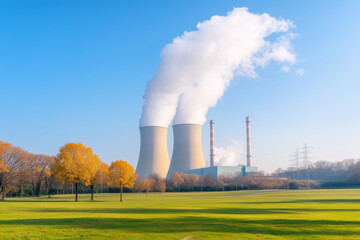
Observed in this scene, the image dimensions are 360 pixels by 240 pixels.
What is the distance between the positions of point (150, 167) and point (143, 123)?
25.7 ft

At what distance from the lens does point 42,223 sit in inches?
603

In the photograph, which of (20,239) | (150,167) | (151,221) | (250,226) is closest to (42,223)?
(20,239)

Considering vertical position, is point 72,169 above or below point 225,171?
above

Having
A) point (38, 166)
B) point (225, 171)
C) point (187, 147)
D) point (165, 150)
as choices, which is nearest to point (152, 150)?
point (165, 150)

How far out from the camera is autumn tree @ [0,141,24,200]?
49781 millimetres

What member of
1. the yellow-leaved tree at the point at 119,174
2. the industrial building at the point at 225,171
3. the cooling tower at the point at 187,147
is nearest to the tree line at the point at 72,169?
the yellow-leaved tree at the point at 119,174

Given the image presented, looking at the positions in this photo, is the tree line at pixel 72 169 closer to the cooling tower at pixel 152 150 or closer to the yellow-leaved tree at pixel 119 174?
the yellow-leaved tree at pixel 119 174

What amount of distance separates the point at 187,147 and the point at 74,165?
25.1m

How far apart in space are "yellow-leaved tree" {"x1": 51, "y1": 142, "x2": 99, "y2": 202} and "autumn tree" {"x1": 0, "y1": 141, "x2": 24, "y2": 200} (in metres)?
12.3

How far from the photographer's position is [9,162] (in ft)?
172

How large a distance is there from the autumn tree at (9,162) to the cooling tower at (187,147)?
25.5 meters

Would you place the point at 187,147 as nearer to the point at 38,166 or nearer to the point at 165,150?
the point at 165,150

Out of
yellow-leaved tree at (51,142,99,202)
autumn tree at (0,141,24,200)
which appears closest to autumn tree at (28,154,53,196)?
autumn tree at (0,141,24,200)

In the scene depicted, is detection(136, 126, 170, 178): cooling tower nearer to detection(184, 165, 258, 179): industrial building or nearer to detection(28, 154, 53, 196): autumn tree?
detection(184, 165, 258, 179): industrial building
